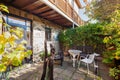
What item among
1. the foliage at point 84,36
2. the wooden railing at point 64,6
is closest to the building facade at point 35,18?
the wooden railing at point 64,6

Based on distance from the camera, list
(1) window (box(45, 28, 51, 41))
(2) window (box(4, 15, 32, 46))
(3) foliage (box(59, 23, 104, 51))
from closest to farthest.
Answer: (2) window (box(4, 15, 32, 46)) < (3) foliage (box(59, 23, 104, 51)) < (1) window (box(45, 28, 51, 41))

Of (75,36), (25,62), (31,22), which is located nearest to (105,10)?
(75,36)

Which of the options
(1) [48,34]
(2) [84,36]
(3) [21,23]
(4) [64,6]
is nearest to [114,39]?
(2) [84,36]

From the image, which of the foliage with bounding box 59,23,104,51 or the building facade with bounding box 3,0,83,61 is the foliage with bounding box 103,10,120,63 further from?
the building facade with bounding box 3,0,83,61

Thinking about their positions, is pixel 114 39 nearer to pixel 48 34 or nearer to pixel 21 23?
pixel 21 23

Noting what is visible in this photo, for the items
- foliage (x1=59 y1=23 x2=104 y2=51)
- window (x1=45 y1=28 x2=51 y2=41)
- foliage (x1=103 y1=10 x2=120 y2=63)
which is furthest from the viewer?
window (x1=45 y1=28 x2=51 y2=41)

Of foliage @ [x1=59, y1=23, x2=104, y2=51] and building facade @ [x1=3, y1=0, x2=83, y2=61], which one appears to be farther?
foliage @ [x1=59, y1=23, x2=104, y2=51]

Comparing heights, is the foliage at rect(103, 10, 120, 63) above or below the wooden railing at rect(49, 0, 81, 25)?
below

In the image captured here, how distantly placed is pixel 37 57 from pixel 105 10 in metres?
9.75

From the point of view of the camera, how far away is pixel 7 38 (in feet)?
4.30

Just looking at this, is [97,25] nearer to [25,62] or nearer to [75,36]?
[75,36]

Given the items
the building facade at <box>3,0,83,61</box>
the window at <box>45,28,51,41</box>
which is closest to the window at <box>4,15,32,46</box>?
the building facade at <box>3,0,83,61</box>

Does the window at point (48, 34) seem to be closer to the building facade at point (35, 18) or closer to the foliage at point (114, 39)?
the building facade at point (35, 18)

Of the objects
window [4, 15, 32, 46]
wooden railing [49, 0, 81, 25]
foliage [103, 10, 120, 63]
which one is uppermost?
wooden railing [49, 0, 81, 25]
